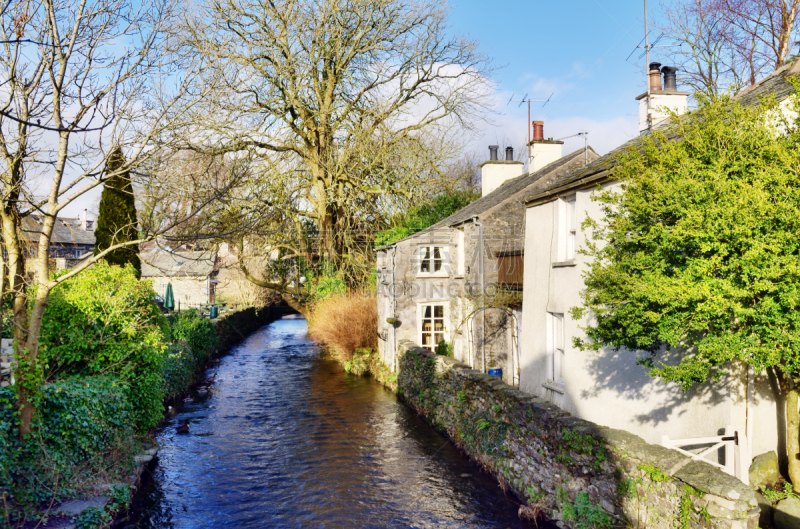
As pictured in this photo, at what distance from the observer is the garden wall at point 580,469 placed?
6781 millimetres

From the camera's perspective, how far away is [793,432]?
8.20 m

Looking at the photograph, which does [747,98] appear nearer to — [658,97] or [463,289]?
[658,97]

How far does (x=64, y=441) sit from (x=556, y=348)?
10055 mm

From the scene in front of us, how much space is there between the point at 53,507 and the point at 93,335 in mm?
4015

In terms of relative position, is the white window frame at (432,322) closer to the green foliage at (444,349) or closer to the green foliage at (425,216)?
the green foliage at (444,349)

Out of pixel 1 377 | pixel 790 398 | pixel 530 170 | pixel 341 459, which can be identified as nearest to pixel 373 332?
pixel 530 170

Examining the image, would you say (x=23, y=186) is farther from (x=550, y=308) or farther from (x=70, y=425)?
(x=550, y=308)

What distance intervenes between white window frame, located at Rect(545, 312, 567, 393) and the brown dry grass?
555 inches

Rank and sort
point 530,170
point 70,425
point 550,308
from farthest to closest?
point 530,170 < point 550,308 < point 70,425

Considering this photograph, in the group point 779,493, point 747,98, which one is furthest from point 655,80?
point 779,493

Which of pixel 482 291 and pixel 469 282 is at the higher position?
pixel 469 282

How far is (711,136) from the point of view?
25.0 ft

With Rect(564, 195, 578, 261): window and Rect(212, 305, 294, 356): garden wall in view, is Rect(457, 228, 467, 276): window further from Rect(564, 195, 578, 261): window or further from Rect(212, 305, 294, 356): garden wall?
Rect(212, 305, 294, 356): garden wall

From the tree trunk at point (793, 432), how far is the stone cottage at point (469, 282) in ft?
31.1
